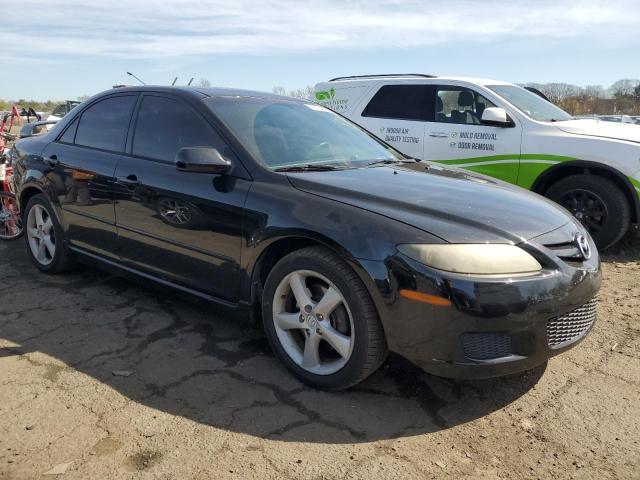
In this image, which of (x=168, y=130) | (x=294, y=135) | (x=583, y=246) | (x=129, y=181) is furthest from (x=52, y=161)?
(x=583, y=246)

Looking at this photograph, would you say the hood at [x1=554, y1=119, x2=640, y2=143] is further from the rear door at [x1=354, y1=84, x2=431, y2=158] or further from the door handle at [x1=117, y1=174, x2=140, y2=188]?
the door handle at [x1=117, y1=174, x2=140, y2=188]

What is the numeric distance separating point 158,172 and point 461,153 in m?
4.13

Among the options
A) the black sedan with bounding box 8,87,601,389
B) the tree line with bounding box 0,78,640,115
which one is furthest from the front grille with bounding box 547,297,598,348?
the tree line with bounding box 0,78,640,115

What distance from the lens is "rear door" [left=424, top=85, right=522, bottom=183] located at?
6.25 m

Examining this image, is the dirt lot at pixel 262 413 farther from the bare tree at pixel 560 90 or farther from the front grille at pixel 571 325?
the bare tree at pixel 560 90

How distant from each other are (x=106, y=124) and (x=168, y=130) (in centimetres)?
80

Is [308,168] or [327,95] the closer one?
[308,168]

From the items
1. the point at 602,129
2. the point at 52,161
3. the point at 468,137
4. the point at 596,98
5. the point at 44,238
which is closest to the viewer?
the point at 52,161

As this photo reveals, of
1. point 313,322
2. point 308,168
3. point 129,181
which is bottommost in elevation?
point 313,322

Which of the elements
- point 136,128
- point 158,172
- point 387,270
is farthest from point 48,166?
point 387,270

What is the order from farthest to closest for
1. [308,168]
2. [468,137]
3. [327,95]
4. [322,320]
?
[327,95] → [468,137] → [308,168] → [322,320]

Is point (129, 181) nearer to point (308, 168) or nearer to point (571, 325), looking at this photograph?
point (308, 168)

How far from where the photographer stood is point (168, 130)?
3699 mm

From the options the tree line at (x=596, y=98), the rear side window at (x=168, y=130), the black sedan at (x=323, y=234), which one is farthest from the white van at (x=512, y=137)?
the tree line at (x=596, y=98)
